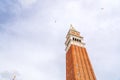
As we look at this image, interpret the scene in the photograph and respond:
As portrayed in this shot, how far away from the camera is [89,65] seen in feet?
167

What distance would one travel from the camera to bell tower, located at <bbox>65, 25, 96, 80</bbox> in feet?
150

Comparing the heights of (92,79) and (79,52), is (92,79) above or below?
below

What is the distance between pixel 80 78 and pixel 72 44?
14.7 meters

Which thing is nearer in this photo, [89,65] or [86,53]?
[89,65]

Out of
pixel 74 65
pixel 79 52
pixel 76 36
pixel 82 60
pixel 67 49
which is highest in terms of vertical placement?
pixel 76 36

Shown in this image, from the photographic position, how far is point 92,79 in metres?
46.2

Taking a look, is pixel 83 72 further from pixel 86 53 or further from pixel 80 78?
pixel 86 53

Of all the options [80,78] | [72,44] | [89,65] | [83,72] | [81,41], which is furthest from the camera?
[81,41]

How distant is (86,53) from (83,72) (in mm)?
10147

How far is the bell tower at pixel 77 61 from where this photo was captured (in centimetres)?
4578

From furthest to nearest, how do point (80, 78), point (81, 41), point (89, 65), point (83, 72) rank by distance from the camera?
point (81, 41) < point (89, 65) < point (83, 72) < point (80, 78)

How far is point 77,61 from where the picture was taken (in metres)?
49.7

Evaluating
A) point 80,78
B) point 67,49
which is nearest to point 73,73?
point 80,78

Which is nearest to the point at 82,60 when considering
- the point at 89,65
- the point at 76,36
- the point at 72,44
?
the point at 89,65
